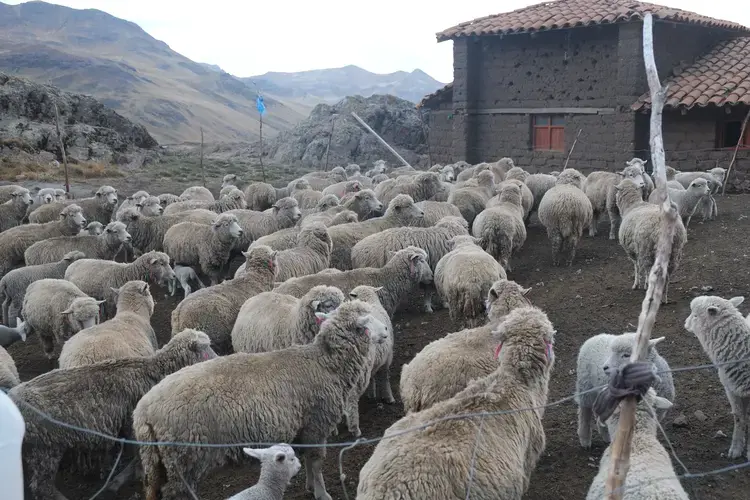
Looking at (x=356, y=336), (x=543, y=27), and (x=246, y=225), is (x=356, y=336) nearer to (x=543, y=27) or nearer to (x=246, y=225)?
(x=246, y=225)

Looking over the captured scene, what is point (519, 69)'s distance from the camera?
60.2ft

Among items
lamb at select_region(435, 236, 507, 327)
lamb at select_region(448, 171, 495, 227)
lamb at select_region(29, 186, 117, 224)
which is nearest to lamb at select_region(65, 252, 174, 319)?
lamb at select_region(435, 236, 507, 327)

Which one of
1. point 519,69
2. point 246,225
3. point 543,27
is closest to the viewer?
point 246,225

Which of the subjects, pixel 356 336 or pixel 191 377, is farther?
pixel 356 336

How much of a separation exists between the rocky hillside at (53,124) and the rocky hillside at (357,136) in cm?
699

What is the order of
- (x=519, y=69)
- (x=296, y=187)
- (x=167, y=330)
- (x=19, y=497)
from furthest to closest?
(x=519, y=69) < (x=296, y=187) < (x=167, y=330) < (x=19, y=497)

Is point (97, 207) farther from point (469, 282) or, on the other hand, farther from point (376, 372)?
point (469, 282)

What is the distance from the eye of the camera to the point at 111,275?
27.3 feet

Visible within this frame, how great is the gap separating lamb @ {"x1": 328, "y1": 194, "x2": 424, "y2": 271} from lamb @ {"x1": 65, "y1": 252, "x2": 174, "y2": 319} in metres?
2.28

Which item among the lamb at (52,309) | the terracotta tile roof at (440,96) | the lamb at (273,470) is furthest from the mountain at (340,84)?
the lamb at (273,470)

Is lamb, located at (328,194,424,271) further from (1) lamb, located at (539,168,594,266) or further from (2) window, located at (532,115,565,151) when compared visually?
(2) window, located at (532,115,565,151)

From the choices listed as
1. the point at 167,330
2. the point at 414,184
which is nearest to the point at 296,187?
the point at 414,184

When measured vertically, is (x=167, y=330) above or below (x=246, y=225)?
below

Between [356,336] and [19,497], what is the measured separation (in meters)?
2.60
